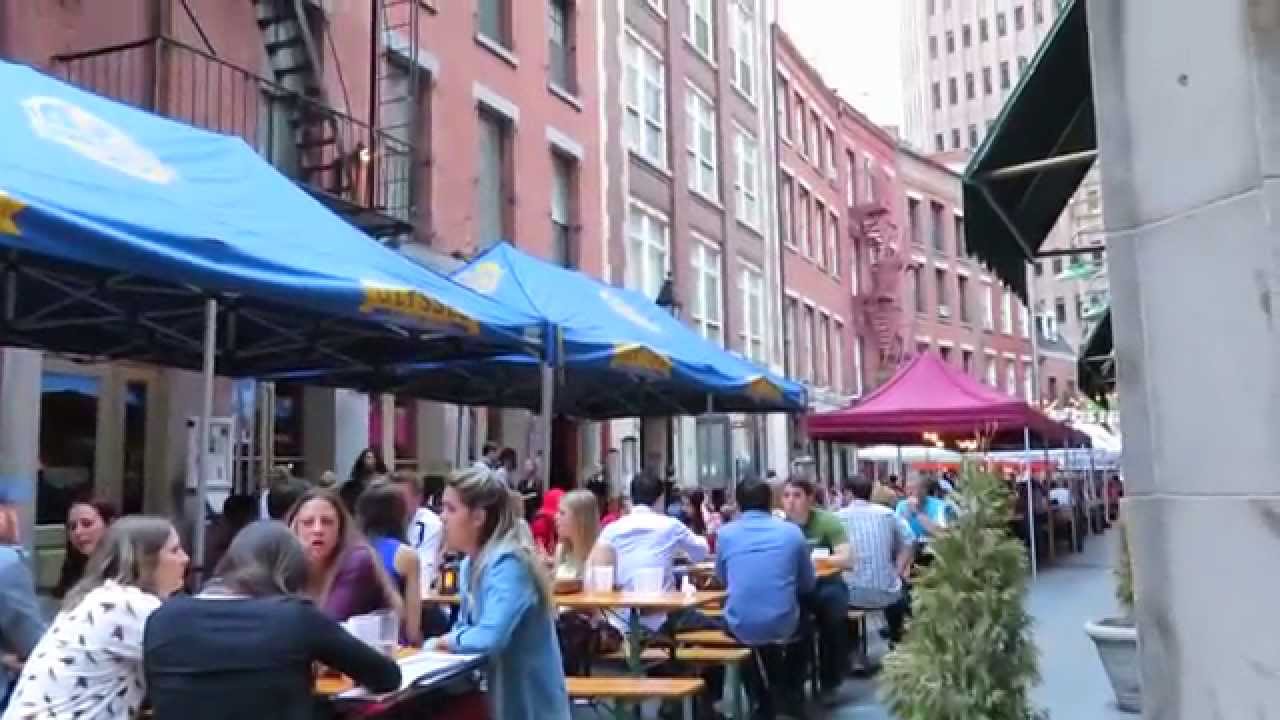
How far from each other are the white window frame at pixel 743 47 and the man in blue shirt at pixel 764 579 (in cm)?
2340

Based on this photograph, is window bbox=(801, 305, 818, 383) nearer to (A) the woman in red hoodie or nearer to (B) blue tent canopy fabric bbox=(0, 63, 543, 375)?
(A) the woman in red hoodie

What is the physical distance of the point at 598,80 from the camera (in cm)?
2245

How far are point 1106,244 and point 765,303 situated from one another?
90.4ft

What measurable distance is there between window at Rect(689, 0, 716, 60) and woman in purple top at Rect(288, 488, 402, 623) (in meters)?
23.7

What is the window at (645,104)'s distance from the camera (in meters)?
24.1

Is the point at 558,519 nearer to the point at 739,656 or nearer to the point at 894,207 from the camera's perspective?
the point at 739,656

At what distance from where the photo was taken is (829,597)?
31.5 ft

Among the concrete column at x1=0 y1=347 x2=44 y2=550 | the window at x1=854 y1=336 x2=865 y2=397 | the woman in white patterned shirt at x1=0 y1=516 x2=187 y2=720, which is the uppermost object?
the window at x1=854 y1=336 x2=865 y2=397

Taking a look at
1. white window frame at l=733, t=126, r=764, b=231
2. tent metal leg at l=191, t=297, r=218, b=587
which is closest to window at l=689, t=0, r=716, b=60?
white window frame at l=733, t=126, r=764, b=231

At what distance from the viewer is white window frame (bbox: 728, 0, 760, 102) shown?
101ft

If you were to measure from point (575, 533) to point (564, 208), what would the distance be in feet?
43.2

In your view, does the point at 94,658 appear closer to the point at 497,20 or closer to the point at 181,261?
the point at 181,261

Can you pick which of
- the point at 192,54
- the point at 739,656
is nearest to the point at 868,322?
the point at 192,54

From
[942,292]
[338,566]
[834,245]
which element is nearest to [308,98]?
[338,566]
